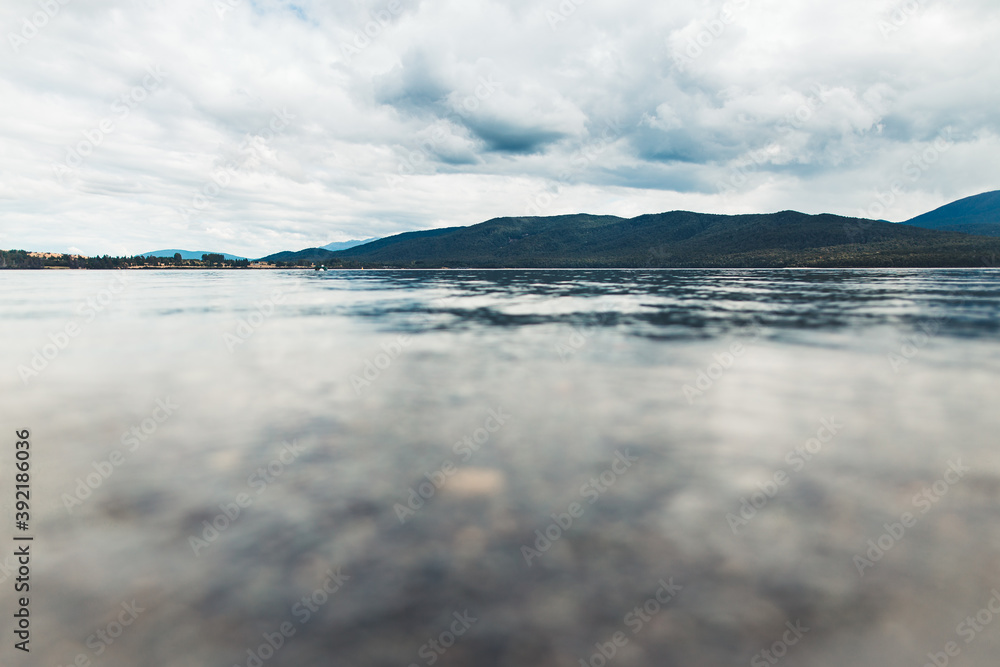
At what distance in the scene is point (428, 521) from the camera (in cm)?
695

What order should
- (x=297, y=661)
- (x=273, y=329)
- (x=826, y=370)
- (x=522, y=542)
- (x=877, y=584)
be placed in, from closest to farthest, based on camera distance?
1. (x=297, y=661)
2. (x=877, y=584)
3. (x=522, y=542)
4. (x=826, y=370)
5. (x=273, y=329)

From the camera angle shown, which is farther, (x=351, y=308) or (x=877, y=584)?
(x=351, y=308)

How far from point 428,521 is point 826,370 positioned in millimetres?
15937

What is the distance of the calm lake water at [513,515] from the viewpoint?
4816 millimetres

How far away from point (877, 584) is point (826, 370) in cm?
1347

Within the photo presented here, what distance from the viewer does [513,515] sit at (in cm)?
711

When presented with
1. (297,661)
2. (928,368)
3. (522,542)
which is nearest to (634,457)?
(522,542)

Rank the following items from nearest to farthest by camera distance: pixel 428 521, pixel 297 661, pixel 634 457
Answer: pixel 297 661 → pixel 428 521 → pixel 634 457

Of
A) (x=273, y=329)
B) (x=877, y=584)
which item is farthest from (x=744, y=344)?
(x=273, y=329)

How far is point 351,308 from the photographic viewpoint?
43.5 m

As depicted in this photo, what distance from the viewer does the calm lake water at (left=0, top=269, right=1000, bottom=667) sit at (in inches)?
190

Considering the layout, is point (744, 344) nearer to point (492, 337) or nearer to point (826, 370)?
point (826, 370)

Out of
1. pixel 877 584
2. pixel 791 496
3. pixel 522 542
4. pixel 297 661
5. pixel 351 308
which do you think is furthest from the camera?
pixel 351 308

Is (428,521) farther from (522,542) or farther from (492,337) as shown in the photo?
(492,337)
